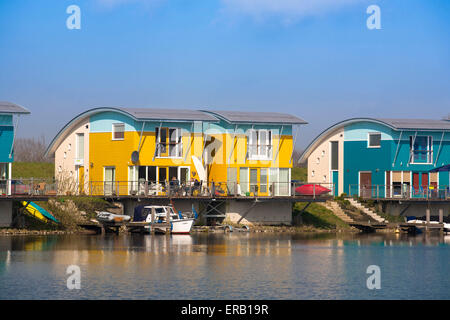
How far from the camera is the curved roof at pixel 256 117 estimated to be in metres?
57.0

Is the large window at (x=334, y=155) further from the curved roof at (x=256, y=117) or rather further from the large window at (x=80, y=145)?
the large window at (x=80, y=145)

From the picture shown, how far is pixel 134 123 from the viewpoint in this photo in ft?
180

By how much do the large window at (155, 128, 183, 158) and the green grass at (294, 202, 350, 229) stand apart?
377 inches

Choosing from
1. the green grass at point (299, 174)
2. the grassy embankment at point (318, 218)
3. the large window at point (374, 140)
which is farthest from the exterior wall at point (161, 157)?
the green grass at point (299, 174)

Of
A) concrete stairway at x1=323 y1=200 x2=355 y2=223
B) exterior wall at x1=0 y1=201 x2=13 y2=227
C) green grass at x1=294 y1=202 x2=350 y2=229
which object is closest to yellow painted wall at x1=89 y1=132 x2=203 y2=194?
exterior wall at x1=0 y1=201 x2=13 y2=227

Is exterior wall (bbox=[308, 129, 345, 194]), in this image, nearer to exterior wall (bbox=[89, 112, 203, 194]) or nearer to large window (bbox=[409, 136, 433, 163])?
large window (bbox=[409, 136, 433, 163])

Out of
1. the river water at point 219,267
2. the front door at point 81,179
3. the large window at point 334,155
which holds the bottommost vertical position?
the river water at point 219,267

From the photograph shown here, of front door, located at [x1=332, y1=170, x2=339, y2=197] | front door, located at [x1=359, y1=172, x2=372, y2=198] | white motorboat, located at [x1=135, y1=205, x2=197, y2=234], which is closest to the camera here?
white motorboat, located at [x1=135, y1=205, x2=197, y2=234]

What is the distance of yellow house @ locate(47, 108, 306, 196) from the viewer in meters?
54.7

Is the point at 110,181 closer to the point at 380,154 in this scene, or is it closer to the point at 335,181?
the point at 335,181

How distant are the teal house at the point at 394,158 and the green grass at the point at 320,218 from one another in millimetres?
3438

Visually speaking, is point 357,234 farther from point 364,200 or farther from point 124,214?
point 124,214

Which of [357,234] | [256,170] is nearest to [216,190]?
[256,170]
